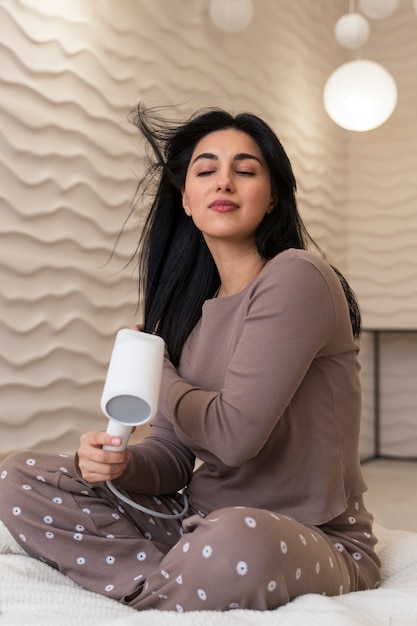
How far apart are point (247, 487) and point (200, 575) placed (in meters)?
0.27

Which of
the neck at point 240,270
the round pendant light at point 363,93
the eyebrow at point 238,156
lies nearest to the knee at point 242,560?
the neck at point 240,270

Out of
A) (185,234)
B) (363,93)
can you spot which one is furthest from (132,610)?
(363,93)

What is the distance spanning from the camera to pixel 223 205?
4.75ft

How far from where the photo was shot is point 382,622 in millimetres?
1037

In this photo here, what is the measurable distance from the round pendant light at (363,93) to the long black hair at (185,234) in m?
1.80

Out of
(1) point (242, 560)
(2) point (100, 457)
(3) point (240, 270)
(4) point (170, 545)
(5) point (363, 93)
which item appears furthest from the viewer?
(5) point (363, 93)

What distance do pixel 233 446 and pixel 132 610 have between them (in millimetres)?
→ 275

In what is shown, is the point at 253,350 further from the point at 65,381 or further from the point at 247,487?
the point at 65,381

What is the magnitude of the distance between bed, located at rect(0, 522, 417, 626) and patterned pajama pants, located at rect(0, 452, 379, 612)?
0.03 m

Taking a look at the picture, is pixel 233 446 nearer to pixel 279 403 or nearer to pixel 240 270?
pixel 279 403

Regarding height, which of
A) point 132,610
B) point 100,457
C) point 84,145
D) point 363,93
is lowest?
point 132,610

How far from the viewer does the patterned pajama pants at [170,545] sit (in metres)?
1.06

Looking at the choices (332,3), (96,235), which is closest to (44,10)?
(96,235)

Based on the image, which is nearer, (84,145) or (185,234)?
(185,234)
